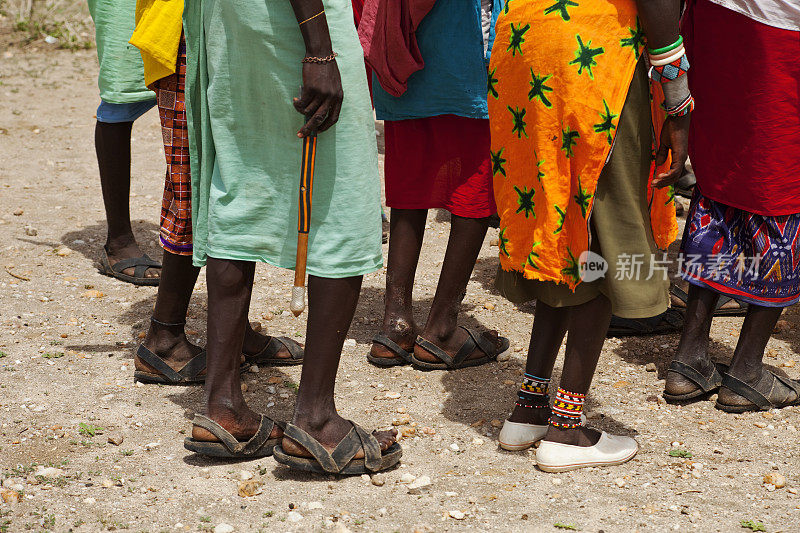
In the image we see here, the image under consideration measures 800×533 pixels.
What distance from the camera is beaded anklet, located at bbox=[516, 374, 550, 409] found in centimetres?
317

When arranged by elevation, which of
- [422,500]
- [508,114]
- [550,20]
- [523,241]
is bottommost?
[422,500]

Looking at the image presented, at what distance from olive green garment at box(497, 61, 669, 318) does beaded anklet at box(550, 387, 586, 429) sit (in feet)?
1.14

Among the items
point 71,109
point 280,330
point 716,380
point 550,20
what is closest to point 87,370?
point 280,330

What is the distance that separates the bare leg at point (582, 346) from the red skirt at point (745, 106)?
2.96 ft

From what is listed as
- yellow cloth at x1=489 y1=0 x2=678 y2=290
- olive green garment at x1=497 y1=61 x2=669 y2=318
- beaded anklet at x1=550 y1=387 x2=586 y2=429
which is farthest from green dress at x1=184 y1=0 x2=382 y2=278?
beaded anklet at x1=550 y1=387 x2=586 y2=429

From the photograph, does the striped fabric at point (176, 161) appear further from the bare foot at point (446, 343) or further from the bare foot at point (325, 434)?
the bare foot at point (446, 343)

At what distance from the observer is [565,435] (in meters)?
3.04

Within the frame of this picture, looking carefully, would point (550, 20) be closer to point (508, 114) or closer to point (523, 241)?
point (508, 114)

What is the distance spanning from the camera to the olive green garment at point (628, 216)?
273cm

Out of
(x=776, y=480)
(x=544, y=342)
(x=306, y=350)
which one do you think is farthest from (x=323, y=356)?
(x=776, y=480)

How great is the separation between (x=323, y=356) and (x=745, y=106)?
71.4 inches

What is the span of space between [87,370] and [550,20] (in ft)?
7.48

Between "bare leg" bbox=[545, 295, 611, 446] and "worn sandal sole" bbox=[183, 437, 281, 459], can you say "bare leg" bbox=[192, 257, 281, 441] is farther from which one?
"bare leg" bbox=[545, 295, 611, 446]

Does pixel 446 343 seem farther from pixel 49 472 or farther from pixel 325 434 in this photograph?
pixel 49 472
